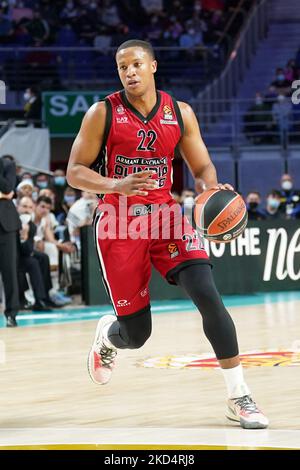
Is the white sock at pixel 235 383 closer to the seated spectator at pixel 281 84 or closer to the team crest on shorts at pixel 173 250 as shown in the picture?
the team crest on shorts at pixel 173 250

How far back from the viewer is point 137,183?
6.09 meters

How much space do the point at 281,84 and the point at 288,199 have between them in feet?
19.1

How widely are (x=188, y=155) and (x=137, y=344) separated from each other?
126cm

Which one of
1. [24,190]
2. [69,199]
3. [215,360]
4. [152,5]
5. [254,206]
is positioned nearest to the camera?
[215,360]

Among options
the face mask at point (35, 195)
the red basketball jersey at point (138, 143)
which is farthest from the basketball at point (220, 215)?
the face mask at point (35, 195)

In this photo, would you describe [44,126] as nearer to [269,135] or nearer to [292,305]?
[269,135]

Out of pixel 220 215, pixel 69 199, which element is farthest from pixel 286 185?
pixel 220 215

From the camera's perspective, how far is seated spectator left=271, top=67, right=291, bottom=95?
24.9 metres

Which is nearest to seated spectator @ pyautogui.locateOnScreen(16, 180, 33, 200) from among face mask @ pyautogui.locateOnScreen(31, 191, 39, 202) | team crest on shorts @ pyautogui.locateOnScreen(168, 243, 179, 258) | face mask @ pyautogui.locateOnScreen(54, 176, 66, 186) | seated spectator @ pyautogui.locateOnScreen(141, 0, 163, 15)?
face mask @ pyautogui.locateOnScreen(31, 191, 39, 202)

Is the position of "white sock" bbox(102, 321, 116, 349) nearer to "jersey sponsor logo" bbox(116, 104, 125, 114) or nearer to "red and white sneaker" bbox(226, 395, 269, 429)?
"red and white sneaker" bbox(226, 395, 269, 429)

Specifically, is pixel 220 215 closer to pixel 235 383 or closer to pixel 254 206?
pixel 235 383

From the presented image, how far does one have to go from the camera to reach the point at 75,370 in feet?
30.2

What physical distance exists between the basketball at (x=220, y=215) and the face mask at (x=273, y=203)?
42.1ft

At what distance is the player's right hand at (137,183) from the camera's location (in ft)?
20.0
